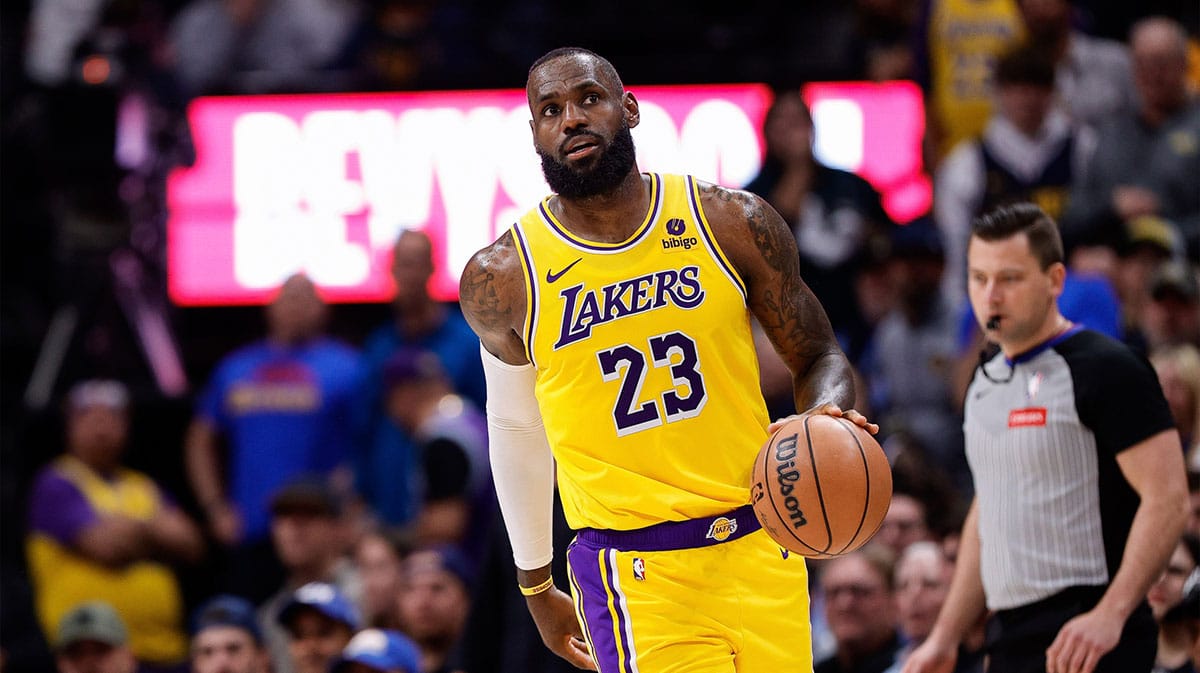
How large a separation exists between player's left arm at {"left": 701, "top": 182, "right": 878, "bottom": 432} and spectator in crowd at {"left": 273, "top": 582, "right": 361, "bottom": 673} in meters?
3.80

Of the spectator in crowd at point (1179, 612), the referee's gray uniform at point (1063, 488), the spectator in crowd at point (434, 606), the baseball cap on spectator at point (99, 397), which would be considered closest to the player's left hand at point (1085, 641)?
the referee's gray uniform at point (1063, 488)

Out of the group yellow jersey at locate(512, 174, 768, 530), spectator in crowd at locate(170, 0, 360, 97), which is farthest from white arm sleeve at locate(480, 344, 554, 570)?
spectator in crowd at locate(170, 0, 360, 97)

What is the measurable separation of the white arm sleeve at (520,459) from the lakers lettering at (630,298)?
0.35 m

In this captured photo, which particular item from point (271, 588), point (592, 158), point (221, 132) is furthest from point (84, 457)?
point (592, 158)

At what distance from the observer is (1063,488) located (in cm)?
564

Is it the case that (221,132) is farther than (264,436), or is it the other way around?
(221,132)

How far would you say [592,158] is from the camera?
17.0 ft

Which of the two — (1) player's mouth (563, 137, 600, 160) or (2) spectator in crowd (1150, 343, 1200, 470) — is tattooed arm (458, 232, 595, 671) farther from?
(2) spectator in crowd (1150, 343, 1200, 470)

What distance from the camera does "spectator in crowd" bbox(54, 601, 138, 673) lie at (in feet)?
28.4

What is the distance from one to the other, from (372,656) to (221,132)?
5.33 m

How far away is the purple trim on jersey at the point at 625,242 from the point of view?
5.20 meters

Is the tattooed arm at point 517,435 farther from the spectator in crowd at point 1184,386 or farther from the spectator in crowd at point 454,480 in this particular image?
the spectator in crowd at point 1184,386

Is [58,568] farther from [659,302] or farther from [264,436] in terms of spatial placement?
[659,302]

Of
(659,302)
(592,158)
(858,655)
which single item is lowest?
(858,655)
